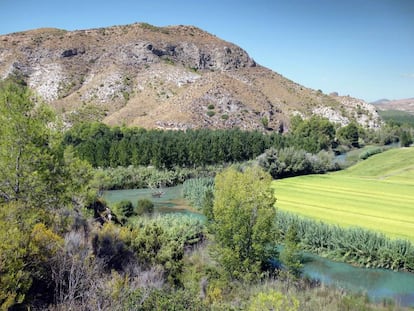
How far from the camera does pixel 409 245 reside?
25578 mm

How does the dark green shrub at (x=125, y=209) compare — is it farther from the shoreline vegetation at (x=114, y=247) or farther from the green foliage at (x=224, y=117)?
the green foliage at (x=224, y=117)

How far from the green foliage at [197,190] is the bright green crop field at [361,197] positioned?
8928 millimetres

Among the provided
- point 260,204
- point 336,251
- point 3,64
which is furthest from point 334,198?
point 3,64

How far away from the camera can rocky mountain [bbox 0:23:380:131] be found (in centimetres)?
10231

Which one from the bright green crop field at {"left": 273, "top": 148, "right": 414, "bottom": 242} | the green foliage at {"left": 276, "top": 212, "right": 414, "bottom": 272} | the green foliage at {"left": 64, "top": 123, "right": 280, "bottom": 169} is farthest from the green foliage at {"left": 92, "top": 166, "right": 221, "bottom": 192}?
the green foliage at {"left": 276, "top": 212, "right": 414, "bottom": 272}

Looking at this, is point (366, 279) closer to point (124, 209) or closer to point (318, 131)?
point (124, 209)

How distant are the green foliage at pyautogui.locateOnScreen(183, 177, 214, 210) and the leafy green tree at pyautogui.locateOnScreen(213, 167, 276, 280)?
1735 centimetres

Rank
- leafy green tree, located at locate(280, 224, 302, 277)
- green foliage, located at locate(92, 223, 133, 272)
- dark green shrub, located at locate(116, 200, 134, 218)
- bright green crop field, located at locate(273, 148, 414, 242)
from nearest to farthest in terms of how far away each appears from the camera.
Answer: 1. green foliage, located at locate(92, 223, 133, 272)
2. leafy green tree, located at locate(280, 224, 302, 277)
3. bright green crop field, located at locate(273, 148, 414, 242)
4. dark green shrub, located at locate(116, 200, 134, 218)

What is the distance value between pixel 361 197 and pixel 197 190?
19.9 meters

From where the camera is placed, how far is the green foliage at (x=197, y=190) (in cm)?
4497

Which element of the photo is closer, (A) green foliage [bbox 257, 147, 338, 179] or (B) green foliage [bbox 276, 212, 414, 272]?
(B) green foliage [bbox 276, 212, 414, 272]

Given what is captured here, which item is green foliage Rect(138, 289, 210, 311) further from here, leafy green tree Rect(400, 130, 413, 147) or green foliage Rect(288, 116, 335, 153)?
leafy green tree Rect(400, 130, 413, 147)

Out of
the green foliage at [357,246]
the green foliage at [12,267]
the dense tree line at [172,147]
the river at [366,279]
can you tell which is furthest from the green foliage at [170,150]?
the green foliage at [12,267]

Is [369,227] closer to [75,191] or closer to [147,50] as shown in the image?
[75,191]
